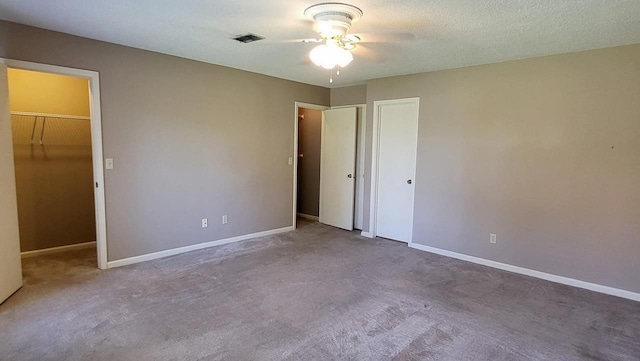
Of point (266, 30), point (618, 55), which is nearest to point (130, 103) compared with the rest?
point (266, 30)

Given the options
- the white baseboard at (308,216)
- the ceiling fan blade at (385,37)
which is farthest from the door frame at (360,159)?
the ceiling fan blade at (385,37)

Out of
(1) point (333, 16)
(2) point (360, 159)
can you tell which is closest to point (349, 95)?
(2) point (360, 159)

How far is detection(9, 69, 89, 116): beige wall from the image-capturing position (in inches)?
156

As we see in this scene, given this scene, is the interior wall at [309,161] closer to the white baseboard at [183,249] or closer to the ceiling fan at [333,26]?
A: the white baseboard at [183,249]

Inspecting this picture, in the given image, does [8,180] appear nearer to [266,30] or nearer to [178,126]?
[178,126]

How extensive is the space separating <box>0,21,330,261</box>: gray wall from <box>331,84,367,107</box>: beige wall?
731mm

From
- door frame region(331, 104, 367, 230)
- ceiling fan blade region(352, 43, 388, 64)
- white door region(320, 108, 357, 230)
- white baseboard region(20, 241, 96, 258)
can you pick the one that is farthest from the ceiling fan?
white baseboard region(20, 241, 96, 258)

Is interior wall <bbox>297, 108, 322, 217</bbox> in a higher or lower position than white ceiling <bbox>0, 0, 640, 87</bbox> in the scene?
lower

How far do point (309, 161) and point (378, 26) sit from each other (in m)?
3.83

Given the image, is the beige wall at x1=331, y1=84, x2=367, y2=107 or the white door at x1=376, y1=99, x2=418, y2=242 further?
the beige wall at x1=331, y1=84, x2=367, y2=107

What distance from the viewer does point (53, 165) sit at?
167 inches

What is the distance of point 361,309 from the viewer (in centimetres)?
297

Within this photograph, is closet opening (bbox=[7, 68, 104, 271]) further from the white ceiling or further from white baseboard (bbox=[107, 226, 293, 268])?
the white ceiling

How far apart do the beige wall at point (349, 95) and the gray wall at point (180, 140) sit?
Result: 0.73m
